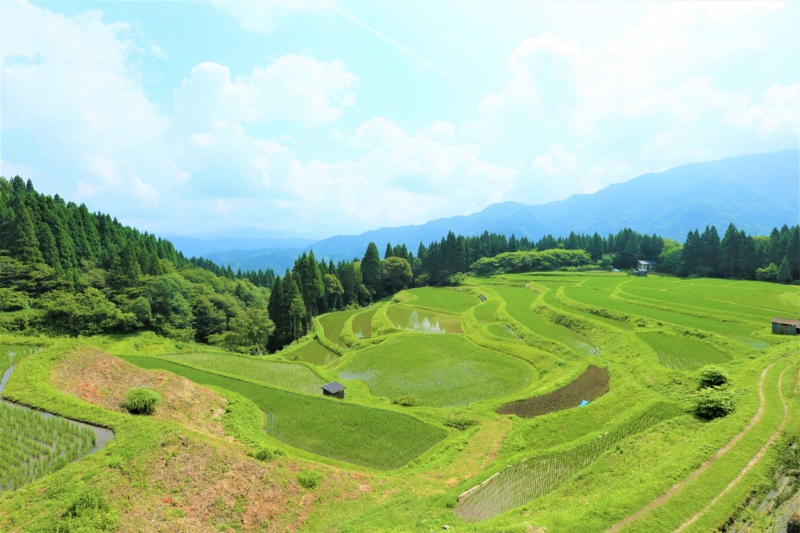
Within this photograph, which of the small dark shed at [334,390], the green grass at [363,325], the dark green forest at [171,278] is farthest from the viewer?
the green grass at [363,325]

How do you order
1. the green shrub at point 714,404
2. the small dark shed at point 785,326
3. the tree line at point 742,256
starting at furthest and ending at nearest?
the tree line at point 742,256, the small dark shed at point 785,326, the green shrub at point 714,404

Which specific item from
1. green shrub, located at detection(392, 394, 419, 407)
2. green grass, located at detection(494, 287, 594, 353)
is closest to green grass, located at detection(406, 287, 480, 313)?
green grass, located at detection(494, 287, 594, 353)

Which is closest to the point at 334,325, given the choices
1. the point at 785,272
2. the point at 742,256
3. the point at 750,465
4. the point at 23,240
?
the point at 23,240

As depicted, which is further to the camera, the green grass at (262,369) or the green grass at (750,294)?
the green grass at (750,294)

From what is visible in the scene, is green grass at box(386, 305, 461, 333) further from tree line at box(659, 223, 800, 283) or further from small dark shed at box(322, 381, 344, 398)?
tree line at box(659, 223, 800, 283)

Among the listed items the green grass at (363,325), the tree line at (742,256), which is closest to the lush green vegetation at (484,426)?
the green grass at (363,325)

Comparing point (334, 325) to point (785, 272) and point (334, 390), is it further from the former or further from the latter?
point (785, 272)

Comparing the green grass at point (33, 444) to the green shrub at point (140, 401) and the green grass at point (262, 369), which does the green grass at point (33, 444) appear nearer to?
the green shrub at point (140, 401)

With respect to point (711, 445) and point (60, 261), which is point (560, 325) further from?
point (60, 261)
